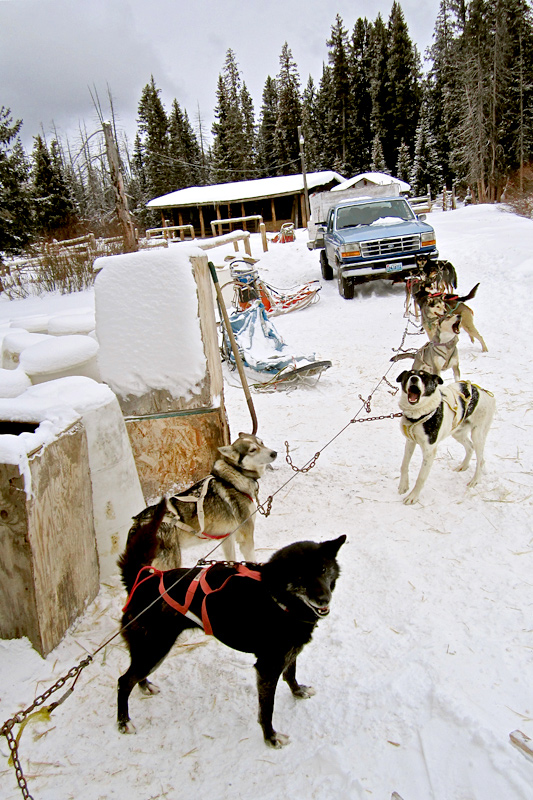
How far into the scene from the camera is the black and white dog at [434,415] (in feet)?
12.4

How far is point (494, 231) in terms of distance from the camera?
48.3 ft

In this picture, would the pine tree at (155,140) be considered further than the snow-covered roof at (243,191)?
Yes

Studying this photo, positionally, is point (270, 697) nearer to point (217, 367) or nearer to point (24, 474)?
point (24, 474)

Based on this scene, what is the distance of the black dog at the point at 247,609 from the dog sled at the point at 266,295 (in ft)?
26.0

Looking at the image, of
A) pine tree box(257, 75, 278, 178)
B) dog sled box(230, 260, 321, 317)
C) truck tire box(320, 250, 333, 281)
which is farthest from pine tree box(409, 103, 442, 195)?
dog sled box(230, 260, 321, 317)

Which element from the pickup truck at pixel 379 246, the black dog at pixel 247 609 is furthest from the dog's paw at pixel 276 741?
the pickup truck at pixel 379 246

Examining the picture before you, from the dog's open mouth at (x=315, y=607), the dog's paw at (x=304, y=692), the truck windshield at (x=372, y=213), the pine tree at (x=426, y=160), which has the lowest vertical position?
the dog's paw at (x=304, y=692)

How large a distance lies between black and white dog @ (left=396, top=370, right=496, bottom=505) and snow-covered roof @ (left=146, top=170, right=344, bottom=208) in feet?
109

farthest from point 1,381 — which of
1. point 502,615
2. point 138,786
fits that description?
point 502,615

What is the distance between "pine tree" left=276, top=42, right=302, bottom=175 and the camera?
47.9 metres

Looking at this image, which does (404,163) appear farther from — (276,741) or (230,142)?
(276,741)

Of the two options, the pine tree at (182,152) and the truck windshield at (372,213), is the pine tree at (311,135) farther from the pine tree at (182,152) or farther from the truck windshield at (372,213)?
the truck windshield at (372,213)

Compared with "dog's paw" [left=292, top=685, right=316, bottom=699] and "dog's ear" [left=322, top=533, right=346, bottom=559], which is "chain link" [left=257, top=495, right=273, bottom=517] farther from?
"dog's ear" [left=322, top=533, right=346, bottom=559]

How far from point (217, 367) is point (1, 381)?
5.97 feet
